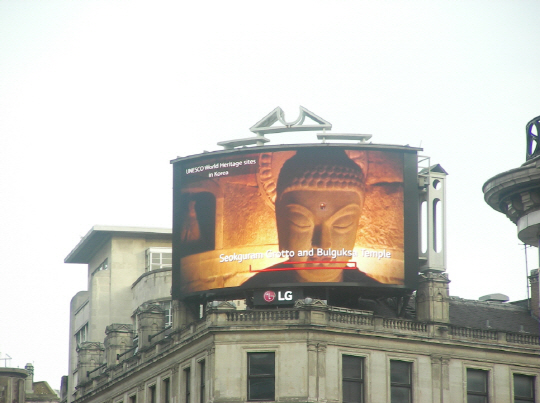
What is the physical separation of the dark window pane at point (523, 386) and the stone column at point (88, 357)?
3087cm

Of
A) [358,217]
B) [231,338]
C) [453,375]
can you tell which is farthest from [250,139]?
[453,375]

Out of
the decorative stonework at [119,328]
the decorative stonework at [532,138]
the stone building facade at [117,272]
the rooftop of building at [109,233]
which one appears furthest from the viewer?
the rooftop of building at [109,233]

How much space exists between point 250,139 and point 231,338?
42.6 feet

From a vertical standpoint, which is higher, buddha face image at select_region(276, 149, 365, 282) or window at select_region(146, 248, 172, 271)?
window at select_region(146, 248, 172, 271)

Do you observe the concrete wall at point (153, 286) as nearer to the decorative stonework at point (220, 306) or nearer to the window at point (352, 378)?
the decorative stonework at point (220, 306)

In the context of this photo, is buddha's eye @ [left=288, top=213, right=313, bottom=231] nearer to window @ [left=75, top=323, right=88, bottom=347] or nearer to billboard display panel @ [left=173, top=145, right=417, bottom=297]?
billboard display panel @ [left=173, top=145, right=417, bottom=297]

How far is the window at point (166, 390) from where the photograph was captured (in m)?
75.3

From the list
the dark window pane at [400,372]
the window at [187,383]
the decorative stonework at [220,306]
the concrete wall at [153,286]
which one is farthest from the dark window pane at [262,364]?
the concrete wall at [153,286]

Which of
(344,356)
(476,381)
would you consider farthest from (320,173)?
(476,381)

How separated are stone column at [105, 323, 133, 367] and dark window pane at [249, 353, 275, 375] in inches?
708

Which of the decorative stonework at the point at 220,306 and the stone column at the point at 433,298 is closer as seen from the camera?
the decorative stonework at the point at 220,306

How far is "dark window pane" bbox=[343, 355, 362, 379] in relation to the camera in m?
69.6

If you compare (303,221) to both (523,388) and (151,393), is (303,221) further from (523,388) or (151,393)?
(523,388)

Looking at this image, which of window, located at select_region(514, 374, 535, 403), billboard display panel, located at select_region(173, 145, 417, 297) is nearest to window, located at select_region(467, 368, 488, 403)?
window, located at select_region(514, 374, 535, 403)
